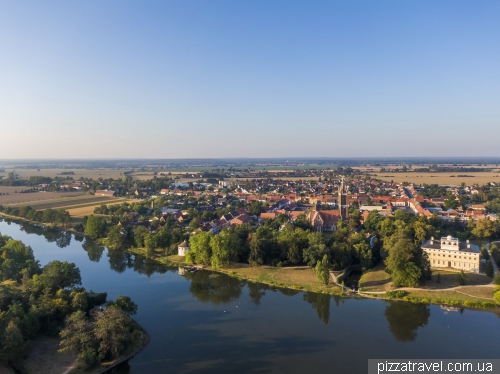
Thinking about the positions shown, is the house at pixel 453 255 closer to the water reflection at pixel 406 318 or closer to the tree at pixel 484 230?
the water reflection at pixel 406 318

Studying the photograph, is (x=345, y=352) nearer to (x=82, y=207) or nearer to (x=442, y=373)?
(x=442, y=373)

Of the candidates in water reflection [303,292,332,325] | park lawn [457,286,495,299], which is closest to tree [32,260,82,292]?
water reflection [303,292,332,325]

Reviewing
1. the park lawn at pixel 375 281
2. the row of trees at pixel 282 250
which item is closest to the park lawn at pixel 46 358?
the row of trees at pixel 282 250

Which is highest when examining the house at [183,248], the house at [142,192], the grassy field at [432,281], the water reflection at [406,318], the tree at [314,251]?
the house at [142,192]

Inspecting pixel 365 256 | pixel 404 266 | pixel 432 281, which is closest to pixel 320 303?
pixel 404 266

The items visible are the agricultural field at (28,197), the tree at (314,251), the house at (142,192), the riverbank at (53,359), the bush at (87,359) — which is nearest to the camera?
the bush at (87,359)

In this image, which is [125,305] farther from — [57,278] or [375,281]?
[375,281]

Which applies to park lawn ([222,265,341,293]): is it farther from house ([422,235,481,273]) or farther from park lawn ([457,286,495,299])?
house ([422,235,481,273])
